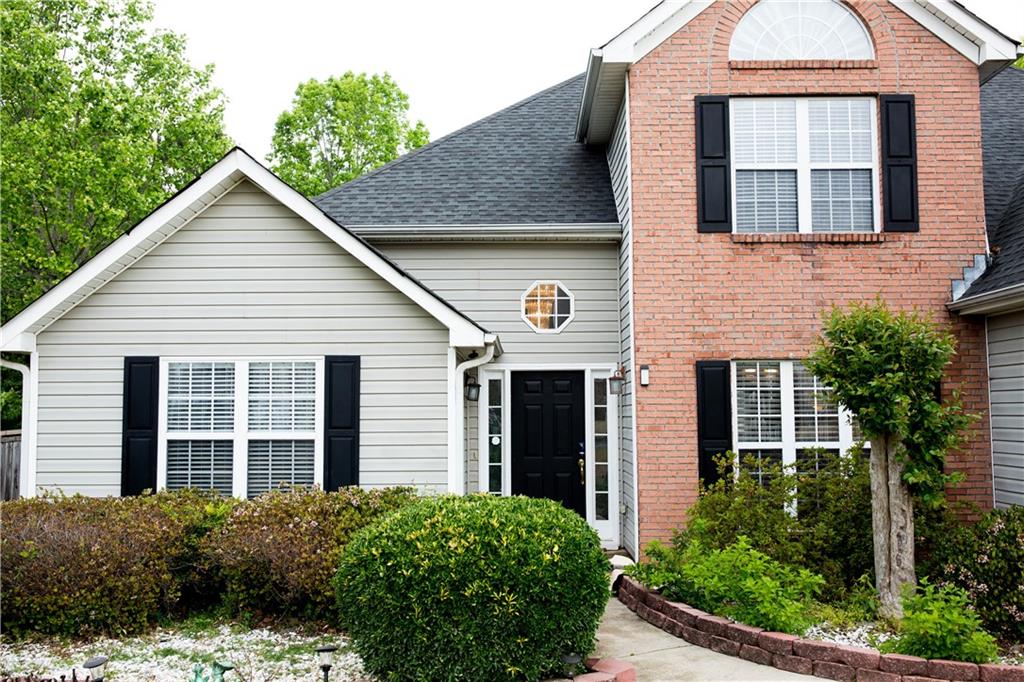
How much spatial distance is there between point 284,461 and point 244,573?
1553 millimetres

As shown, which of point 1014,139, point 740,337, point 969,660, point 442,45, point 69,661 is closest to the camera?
point 969,660

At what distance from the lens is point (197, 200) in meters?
7.75

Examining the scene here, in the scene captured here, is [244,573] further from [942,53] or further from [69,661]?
[942,53]

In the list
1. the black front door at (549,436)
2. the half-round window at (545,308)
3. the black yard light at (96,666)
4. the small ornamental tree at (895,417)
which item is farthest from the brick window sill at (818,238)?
the black yard light at (96,666)

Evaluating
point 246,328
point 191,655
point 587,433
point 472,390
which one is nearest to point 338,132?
point 472,390

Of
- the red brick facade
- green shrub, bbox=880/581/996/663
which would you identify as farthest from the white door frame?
green shrub, bbox=880/581/996/663

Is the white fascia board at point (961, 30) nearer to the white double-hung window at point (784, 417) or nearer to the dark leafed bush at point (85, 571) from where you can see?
the white double-hung window at point (784, 417)

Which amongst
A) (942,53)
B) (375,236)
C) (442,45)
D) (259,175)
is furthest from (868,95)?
(442,45)

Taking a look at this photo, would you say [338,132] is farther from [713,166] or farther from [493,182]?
[713,166]

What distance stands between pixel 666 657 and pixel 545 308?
4977 mm

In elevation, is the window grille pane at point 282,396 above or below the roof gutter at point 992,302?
below

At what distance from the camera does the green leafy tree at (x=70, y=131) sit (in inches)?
618

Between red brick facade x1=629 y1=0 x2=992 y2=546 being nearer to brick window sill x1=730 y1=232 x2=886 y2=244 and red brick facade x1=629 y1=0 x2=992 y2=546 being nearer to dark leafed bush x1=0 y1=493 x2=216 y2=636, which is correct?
brick window sill x1=730 y1=232 x2=886 y2=244

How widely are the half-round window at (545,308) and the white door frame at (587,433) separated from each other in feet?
1.72
